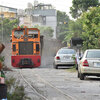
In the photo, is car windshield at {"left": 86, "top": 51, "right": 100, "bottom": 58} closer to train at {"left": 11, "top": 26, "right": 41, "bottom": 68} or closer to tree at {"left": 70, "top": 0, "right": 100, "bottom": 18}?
train at {"left": 11, "top": 26, "right": 41, "bottom": 68}

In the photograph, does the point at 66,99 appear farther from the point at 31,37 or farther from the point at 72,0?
the point at 72,0

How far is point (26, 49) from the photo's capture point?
33.2 meters

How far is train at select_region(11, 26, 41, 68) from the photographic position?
107 ft

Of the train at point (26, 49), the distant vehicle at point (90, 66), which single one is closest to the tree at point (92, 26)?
the train at point (26, 49)

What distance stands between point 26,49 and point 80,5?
31243 millimetres

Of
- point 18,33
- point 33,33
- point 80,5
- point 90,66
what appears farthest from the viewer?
point 80,5

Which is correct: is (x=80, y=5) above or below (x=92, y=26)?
above

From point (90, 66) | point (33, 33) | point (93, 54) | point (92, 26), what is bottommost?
point (90, 66)

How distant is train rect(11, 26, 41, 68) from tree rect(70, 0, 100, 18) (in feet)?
82.8

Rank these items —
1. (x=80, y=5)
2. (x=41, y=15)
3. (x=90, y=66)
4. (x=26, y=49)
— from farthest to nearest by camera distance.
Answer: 1. (x=41, y=15)
2. (x=80, y=5)
3. (x=26, y=49)
4. (x=90, y=66)

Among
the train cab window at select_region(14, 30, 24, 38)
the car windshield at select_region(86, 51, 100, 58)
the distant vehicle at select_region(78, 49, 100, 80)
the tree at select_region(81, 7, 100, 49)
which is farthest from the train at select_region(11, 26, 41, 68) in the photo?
the distant vehicle at select_region(78, 49, 100, 80)

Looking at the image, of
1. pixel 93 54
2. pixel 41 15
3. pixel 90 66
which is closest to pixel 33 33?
pixel 93 54

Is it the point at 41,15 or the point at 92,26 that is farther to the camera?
the point at 41,15

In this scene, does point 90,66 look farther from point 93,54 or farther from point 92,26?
point 92,26
